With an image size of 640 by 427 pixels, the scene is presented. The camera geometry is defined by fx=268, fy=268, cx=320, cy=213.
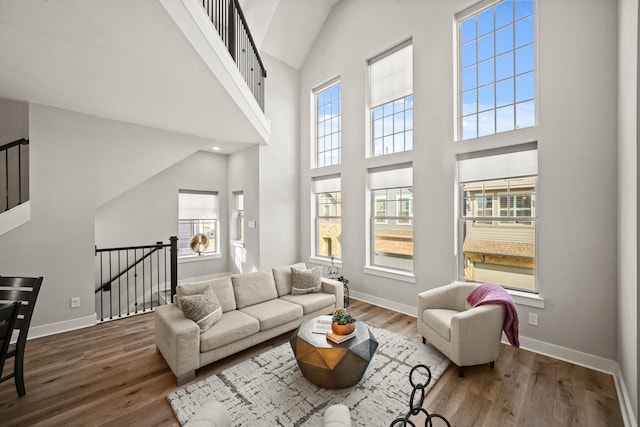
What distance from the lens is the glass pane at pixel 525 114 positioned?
313 centimetres

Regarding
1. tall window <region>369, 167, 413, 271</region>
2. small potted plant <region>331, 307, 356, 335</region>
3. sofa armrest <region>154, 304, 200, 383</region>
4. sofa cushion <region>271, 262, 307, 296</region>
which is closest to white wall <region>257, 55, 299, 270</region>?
sofa cushion <region>271, 262, 307, 296</region>

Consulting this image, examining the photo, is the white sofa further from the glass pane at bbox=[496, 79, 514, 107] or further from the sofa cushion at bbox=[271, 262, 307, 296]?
the glass pane at bbox=[496, 79, 514, 107]

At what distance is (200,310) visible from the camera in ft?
8.93

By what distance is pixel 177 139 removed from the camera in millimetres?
4656

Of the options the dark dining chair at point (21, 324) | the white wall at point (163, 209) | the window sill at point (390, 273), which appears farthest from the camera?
the white wall at point (163, 209)

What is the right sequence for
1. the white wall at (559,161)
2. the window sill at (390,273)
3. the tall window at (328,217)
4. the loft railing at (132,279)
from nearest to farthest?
the white wall at (559,161)
the window sill at (390,273)
the loft railing at (132,279)
the tall window at (328,217)

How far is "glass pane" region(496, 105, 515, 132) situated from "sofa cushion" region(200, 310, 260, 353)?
3.78 meters

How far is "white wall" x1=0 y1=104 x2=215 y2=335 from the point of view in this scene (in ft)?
11.2

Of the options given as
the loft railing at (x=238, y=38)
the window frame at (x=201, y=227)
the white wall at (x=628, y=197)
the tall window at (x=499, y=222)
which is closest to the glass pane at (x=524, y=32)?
the white wall at (x=628, y=197)

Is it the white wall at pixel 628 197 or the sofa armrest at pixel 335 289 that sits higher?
the white wall at pixel 628 197

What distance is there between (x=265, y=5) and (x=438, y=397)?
265 inches

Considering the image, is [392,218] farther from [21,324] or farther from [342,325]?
[21,324]

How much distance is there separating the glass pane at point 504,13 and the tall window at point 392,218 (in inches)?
83.8

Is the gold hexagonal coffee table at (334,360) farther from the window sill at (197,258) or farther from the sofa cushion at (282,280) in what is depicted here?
the window sill at (197,258)
